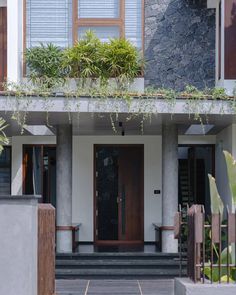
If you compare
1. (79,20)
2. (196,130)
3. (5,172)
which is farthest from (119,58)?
(5,172)

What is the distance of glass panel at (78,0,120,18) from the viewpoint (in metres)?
15.1

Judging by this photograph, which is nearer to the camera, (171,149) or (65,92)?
(65,92)

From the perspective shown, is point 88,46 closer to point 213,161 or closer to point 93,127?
point 93,127

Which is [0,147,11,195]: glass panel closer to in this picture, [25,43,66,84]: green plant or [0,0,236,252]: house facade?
[0,0,236,252]: house facade

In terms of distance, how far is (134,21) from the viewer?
49.8 feet

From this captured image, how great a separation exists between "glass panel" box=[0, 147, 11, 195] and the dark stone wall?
15.3 feet

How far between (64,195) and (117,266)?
189cm

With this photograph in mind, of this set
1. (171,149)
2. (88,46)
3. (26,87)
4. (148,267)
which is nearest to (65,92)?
(26,87)

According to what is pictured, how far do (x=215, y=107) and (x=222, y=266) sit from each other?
5.57 meters

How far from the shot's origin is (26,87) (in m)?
12.5

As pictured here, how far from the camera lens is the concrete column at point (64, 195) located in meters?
14.1

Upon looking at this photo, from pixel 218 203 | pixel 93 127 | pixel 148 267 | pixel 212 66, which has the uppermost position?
pixel 212 66

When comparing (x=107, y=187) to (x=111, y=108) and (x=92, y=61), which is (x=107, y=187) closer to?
(x=92, y=61)

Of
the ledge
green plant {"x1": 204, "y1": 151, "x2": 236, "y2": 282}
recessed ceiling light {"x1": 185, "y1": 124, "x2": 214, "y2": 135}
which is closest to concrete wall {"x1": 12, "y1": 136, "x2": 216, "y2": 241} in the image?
recessed ceiling light {"x1": 185, "y1": 124, "x2": 214, "y2": 135}
